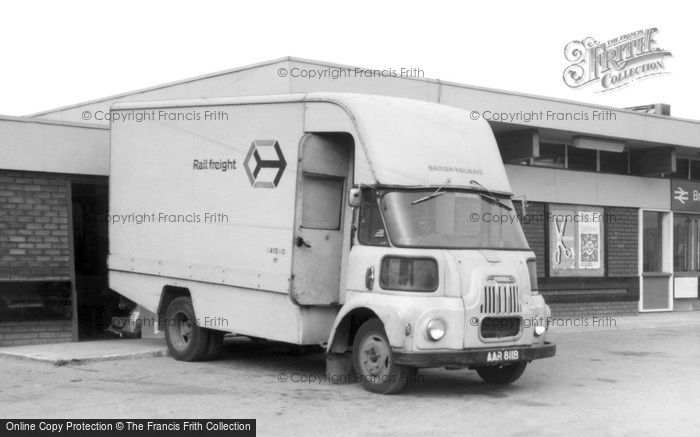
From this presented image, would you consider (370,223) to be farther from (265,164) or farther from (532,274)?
(532,274)

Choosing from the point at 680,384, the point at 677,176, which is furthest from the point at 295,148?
the point at 677,176

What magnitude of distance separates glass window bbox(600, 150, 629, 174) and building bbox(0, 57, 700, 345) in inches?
1.6

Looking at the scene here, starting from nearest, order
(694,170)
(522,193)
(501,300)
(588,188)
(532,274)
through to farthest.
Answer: (501,300) → (532,274) → (522,193) → (588,188) → (694,170)

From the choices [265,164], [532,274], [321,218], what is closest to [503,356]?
[532,274]

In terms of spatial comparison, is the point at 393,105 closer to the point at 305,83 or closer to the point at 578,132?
the point at 305,83

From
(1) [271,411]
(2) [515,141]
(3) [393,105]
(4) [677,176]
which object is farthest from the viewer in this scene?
(4) [677,176]

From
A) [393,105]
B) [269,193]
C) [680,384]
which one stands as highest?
[393,105]

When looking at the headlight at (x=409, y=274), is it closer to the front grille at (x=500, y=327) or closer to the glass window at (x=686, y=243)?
the front grille at (x=500, y=327)

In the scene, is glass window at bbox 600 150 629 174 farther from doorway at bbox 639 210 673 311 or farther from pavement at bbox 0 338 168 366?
pavement at bbox 0 338 168 366

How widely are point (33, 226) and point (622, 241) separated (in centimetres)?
1367

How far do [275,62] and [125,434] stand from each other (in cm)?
841

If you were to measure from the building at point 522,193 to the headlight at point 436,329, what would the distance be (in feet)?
7.69

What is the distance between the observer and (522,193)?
2009 centimetres

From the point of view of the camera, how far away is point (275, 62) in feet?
50.0
